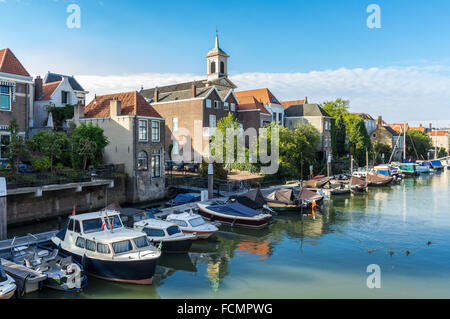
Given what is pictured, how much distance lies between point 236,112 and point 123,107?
75.2ft

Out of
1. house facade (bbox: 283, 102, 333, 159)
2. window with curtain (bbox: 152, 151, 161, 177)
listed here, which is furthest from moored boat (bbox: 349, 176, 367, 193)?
window with curtain (bbox: 152, 151, 161, 177)

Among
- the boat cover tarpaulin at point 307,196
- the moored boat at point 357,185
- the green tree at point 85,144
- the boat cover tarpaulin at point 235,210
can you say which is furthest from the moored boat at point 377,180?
the green tree at point 85,144

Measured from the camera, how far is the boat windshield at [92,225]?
1641cm

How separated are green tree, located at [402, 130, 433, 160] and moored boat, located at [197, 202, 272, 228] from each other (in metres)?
77.1

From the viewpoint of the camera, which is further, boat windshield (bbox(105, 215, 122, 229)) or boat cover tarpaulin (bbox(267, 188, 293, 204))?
boat cover tarpaulin (bbox(267, 188, 293, 204))

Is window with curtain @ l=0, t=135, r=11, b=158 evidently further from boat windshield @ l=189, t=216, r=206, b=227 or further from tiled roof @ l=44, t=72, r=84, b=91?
tiled roof @ l=44, t=72, r=84, b=91

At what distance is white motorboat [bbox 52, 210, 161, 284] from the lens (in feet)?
47.7

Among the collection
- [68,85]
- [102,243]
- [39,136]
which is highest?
[68,85]

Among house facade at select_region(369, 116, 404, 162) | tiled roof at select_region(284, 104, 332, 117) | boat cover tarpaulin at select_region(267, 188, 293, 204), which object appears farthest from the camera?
house facade at select_region(369, 116, 404, 162)

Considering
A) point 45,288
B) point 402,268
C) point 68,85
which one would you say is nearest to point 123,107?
point 68,85

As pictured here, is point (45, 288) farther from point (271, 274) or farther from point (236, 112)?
point (236, 112)

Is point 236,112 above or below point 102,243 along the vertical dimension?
above

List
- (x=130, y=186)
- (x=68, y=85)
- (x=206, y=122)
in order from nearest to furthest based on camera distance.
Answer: (x=130, y=186)
(x=68, y=85)
(x=206, y=122)

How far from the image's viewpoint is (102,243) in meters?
15.0
